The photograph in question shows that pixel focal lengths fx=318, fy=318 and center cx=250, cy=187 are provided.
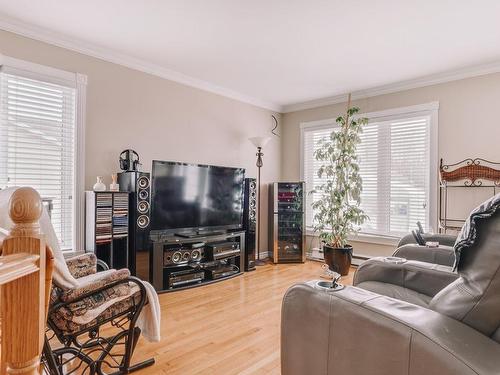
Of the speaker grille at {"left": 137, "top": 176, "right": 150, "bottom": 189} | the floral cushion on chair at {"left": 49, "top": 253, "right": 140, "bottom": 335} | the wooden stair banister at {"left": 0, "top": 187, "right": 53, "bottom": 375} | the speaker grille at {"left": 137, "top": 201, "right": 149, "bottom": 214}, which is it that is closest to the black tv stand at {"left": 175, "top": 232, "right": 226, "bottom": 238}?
the speaker grille at {"left": 137, "top": 201, "right": 149, "bottom": 214}

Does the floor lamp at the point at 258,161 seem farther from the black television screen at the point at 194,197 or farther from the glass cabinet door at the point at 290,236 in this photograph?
the black television screen at the point at 194,197

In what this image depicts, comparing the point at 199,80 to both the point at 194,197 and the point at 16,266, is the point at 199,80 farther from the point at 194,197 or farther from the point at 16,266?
the point at 16,266

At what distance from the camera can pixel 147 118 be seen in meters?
3.71

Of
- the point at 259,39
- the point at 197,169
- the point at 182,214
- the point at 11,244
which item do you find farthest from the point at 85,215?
the point at 11,244

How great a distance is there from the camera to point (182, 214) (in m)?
3.74

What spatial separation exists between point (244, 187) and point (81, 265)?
2.64 meters

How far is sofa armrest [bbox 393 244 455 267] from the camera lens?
93.0 inches

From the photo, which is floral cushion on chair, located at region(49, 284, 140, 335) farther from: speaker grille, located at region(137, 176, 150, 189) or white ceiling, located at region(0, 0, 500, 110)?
white ceiling, located at region(0, 0, 500, 110)

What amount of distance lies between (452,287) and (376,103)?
12.7ft

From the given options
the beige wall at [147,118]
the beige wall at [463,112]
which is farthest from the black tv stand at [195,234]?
the beige wall at [463,112]

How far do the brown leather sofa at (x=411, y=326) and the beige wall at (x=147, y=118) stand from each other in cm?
280

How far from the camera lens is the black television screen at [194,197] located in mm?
3518

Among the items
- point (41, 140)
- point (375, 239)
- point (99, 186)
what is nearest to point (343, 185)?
point (375, 239)

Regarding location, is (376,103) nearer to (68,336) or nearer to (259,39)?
(259,39)
